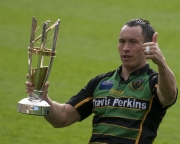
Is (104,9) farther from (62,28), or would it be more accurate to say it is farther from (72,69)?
(72,69)

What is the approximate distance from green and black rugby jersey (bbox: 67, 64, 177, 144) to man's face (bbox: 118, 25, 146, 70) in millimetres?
86

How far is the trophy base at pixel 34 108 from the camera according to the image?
4422 millimetres

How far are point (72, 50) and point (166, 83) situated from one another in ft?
28.8

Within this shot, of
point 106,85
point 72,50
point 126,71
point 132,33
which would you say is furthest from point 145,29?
point 72,50

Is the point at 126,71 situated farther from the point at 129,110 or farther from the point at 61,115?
the point at 61,115

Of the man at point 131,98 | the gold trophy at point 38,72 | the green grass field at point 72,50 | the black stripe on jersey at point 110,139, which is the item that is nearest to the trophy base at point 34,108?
the gold trophy at point 38,72

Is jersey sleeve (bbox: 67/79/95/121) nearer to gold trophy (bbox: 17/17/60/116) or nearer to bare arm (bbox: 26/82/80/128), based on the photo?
bare arm (bbox: 26/82/80/128)

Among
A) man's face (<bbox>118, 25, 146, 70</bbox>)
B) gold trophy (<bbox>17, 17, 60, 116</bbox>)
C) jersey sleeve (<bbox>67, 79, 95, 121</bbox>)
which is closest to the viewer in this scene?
gold trophy (<bbox>17, 17, 60, 116</bbox>)

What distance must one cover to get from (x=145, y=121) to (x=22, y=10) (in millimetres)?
12074

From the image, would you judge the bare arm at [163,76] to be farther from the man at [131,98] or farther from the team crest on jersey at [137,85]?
the team crest on jersey at [137,85]

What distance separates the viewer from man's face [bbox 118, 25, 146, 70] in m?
4.69

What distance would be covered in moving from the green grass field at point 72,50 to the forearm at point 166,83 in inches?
141

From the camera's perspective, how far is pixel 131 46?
4.70 meters

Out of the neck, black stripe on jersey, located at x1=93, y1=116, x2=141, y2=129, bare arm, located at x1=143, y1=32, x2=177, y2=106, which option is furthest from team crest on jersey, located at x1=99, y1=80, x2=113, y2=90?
bare arm, located at x1=143, y1=32, x2=177, y2=106
